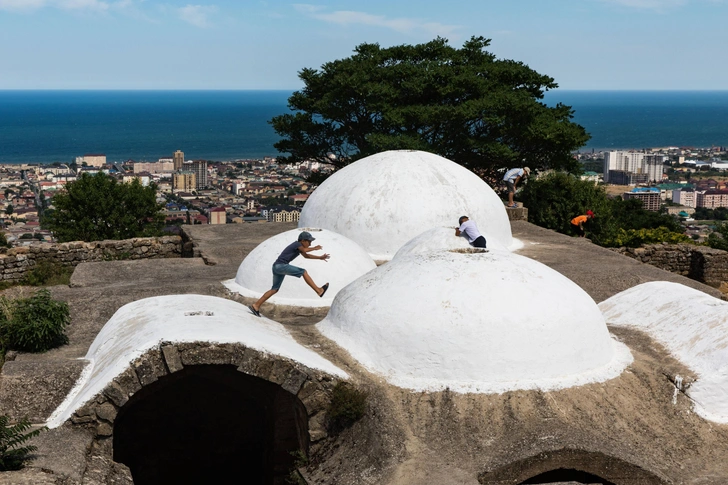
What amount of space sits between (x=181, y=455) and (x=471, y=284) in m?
5.46

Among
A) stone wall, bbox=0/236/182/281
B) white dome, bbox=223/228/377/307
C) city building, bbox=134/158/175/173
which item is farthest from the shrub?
city building, bbox=134/158/175/173

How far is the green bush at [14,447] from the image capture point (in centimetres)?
768

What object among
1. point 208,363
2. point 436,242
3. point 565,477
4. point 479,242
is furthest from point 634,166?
point 208,363

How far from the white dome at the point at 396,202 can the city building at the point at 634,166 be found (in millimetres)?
62161

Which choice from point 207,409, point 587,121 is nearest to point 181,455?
point 207,409

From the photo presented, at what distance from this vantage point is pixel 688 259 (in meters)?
22.7

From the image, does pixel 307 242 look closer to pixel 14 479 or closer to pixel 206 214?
pixel 14 479

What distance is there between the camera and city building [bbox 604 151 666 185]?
257ft

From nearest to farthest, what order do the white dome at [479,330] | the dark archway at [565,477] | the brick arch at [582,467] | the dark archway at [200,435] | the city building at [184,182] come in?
the brick arch at [582,467]
the dark archway at [565,477]
the white dome at [479,330]
the dark archway at [200,435]
the city building at [184,182]

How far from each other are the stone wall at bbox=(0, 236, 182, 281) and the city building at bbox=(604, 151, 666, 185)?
61024mm

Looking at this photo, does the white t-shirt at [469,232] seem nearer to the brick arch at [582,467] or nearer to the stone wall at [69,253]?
the brick arch at [582,467]

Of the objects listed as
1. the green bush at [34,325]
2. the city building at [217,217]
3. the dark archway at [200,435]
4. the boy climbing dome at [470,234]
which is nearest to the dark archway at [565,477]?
the dark archway at [200,435]

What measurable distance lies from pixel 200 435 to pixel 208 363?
4.18 metres

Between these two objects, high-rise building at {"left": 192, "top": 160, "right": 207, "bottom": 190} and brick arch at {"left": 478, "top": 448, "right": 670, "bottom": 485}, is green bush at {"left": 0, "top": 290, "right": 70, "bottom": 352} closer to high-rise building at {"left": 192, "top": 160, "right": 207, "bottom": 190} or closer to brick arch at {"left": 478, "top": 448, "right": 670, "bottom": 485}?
brick arch at {"left": 478, "top": 448, "right": 670, "bottom": 485}
